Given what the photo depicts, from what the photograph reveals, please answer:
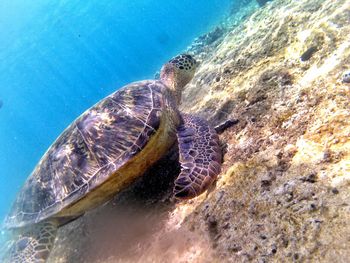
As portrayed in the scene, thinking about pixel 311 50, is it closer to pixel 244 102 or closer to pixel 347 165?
pixel 244 102

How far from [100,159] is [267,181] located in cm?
224

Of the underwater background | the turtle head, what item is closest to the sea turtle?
the underwater background

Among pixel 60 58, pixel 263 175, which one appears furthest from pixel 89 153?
pixel 60 58

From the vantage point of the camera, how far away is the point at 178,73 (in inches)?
211

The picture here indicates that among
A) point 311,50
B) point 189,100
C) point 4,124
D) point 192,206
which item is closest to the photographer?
point 192,206

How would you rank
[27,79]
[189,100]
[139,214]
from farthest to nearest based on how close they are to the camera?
1. [27,79]
2. [189,100]
3. [139,214]

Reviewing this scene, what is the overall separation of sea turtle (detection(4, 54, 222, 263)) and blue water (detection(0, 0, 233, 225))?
18009mm

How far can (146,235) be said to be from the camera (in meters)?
3.10

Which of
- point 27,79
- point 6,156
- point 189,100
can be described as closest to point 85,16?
point 27,79

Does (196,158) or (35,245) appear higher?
(35,245)

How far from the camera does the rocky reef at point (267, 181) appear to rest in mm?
1896

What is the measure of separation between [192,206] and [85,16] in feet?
200

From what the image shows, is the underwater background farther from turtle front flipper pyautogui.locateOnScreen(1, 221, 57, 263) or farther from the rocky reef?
turtle front flipper pyautogui.locateOnScreen(1, 221, 57, 263)

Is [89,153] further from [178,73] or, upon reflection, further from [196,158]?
[178,73]
